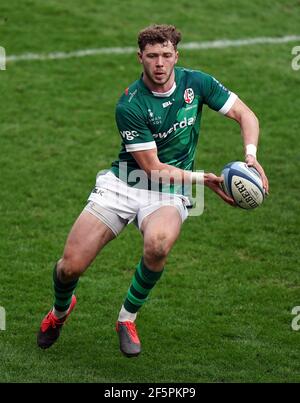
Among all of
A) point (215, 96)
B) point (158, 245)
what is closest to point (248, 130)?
point (215, 96)

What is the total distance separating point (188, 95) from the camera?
855 cm

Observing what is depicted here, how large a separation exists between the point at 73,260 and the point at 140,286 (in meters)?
0.59

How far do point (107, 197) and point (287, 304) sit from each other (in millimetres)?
2201

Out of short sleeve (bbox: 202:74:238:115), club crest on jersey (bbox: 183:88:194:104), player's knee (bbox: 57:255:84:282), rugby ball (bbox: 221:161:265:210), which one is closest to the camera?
rugby ball (bbox: 221:161:265:210)

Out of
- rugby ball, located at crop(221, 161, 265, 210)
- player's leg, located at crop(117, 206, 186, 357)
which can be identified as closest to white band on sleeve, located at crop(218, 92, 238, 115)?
rugby ball, located at crop(221, 161, 265, 210)

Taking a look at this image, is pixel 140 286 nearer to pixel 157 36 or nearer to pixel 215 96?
pixel 215 96

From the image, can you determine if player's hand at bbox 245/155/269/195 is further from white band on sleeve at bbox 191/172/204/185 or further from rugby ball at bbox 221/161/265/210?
white band on sleeve at bbox 191/172/204/185

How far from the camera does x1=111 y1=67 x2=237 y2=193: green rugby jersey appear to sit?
8.36 m

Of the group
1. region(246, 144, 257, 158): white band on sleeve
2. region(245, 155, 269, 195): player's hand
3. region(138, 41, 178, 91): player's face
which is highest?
region(138, 41, 178, 91): player's face

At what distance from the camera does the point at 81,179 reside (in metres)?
12.6

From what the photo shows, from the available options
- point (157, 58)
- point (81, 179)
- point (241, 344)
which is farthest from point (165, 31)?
point (81, 179)

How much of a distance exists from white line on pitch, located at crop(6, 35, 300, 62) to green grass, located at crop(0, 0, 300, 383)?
183 millimetres

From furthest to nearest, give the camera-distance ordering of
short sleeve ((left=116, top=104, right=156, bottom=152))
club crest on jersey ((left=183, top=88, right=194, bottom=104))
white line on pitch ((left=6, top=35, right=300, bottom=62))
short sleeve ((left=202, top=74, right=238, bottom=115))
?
white line on pitch ((left=6, top=35, right=300, bottom=62)), short sleeve ((left=202, top=74, right=238, bottom=115)), club crest on jersey ((left=183, top=88, right=194, bottom=104)), short sleeve ((left=116, top=104, right=156, bottom=152))
